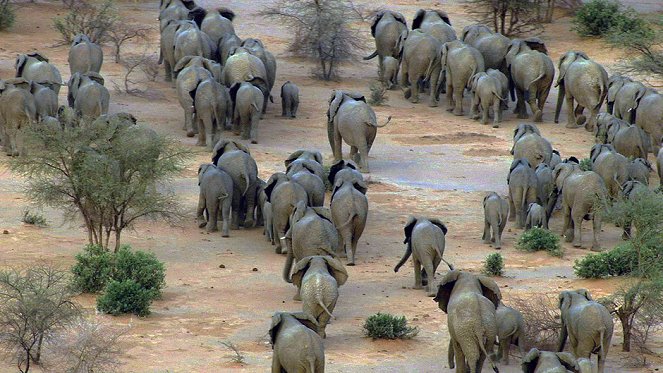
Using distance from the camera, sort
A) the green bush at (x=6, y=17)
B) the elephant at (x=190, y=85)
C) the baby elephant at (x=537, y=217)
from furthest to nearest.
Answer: the green bush at (x=6, y=17)
the elephant at (x=190, y=85)
the baby elephant at (x=537, y=217)

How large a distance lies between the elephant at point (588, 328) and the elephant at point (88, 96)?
43.8 feet

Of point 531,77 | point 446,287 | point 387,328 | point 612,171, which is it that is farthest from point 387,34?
point 446,287

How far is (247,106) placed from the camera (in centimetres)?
2927

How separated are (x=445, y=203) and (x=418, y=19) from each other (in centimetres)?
1097

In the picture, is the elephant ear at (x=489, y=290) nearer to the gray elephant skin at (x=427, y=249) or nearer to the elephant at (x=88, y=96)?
the gray elephant skin at (x=427, y=249)

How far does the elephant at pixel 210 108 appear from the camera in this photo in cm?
2847

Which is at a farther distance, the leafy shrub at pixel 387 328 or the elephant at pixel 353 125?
the elephant at pixel 353 125

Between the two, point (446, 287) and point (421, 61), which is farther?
point (421, 61)

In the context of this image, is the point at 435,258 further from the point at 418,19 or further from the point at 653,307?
the point at 418,19

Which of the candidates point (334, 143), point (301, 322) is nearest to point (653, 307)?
point (301, 322)

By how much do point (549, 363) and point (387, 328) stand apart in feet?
10.9

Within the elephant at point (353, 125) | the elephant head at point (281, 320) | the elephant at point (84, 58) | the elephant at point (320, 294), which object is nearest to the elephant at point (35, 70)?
the elephant at point (84, 58)

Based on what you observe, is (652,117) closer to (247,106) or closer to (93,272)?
(247,106)

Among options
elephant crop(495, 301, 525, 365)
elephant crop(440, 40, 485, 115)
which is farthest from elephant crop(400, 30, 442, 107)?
elephant crop(495, 301, 525, 365)
